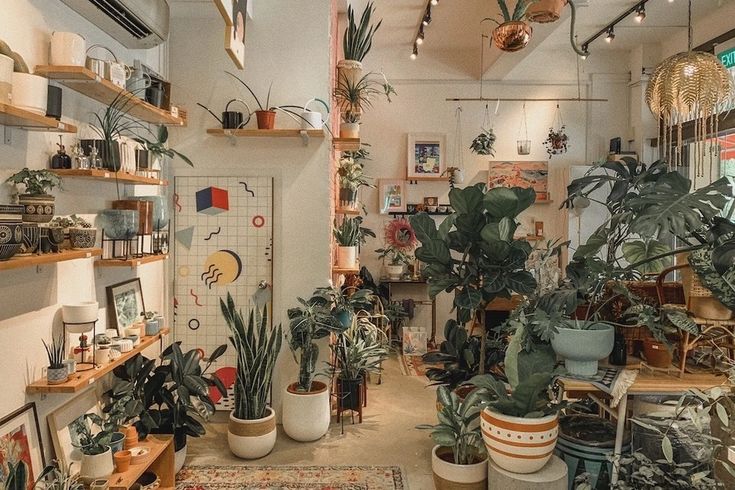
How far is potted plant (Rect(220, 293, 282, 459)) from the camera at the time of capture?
11.9 feet

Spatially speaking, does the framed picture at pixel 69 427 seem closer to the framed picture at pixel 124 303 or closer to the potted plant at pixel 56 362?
the potted plant at pixel 56 362

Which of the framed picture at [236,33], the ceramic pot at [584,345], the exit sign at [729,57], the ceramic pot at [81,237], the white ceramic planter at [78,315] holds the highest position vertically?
the exit sign at [729,57]

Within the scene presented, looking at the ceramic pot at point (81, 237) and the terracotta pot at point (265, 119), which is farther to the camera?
the terracotta pot at point (265, 119)

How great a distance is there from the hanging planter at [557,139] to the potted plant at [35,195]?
19.3 feet

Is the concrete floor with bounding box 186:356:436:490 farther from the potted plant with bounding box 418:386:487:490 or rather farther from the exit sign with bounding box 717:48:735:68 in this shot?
the exit sign with bounding box 717:48:735:68

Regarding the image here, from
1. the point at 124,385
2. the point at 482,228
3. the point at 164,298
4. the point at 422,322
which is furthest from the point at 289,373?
the point at 422,322

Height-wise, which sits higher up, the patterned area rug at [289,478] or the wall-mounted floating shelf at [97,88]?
the wall-mounted floating shelf at [97,88]

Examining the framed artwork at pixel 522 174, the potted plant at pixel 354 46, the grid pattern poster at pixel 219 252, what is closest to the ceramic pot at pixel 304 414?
the grid pattern poster at pixel 219 252

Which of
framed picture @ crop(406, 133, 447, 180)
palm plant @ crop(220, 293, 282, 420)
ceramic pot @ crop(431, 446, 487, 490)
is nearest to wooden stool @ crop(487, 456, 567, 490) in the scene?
ceramic pot @ crop(431, 446, 487, 490)

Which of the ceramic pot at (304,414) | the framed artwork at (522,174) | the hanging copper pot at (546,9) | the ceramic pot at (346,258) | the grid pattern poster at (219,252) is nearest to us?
the hanging copper pot at (546,9)

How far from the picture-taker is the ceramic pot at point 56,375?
8.45ft

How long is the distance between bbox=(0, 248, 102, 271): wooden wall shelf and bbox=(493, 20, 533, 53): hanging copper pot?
2.75 meters

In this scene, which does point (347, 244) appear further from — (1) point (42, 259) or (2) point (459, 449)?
(1) point (42, 259)

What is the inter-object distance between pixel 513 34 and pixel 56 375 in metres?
3.23
